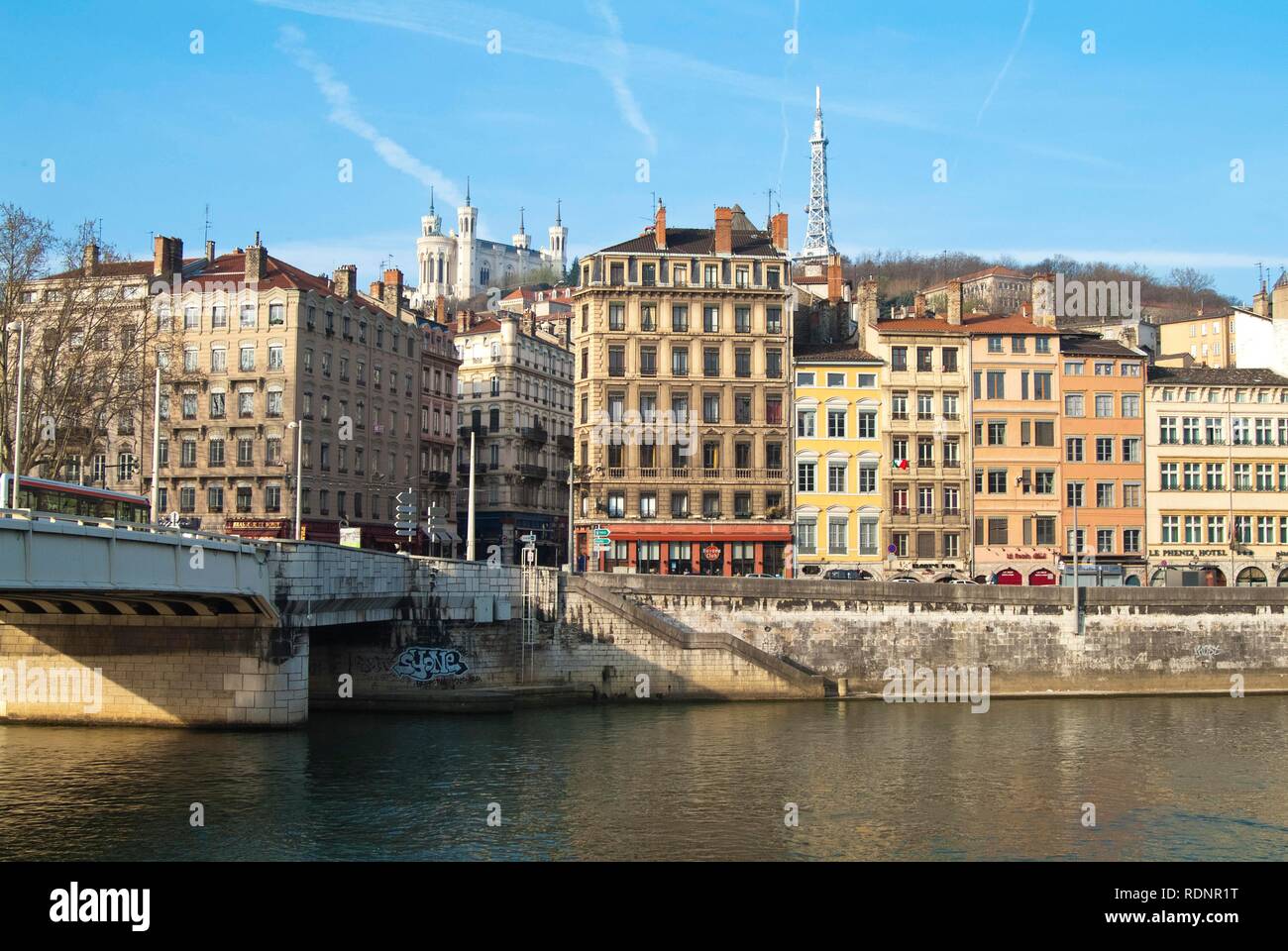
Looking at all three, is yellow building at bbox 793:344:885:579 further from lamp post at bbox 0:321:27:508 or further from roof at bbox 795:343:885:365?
lamp post at bbox 0:321:27:508

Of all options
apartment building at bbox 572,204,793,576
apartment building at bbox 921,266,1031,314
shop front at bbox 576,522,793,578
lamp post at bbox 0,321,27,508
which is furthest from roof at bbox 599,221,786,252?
apartment building at bbox 921,266,1031,314

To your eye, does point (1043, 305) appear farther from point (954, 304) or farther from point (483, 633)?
point (483, 633)

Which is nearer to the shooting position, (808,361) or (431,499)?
(808,361)

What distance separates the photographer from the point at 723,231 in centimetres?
8500

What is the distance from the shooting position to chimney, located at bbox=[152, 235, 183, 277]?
8762 cm

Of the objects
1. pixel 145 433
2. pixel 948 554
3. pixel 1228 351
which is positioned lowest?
pixel 948 554

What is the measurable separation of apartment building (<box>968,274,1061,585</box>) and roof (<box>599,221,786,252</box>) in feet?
45.8

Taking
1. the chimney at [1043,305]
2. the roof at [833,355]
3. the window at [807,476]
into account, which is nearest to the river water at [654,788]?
the window at [807,476]

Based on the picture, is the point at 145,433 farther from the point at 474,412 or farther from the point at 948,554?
the point at 948,554

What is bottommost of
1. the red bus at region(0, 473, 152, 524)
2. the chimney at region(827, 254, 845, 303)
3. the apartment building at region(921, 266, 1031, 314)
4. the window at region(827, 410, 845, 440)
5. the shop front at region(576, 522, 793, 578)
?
the shop front at region(576, 522, 793, 578)

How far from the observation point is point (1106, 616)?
70.1 m
